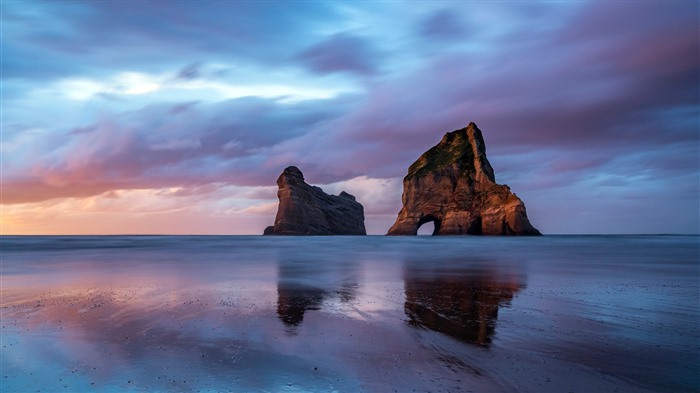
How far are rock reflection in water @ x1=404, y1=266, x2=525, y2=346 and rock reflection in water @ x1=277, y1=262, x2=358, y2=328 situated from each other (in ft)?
8.65

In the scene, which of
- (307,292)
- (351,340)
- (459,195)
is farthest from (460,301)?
(459,195)

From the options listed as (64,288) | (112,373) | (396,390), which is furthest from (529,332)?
(64,288)

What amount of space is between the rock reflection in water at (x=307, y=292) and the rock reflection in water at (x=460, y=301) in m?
2.64

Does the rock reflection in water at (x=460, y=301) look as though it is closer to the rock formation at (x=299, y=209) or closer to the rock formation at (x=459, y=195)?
the rock formation at (x=459, y=195)

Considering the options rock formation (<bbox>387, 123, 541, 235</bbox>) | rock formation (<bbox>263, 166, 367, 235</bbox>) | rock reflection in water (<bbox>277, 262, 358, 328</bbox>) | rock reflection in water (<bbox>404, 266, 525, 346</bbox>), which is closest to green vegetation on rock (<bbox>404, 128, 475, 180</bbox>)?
rock formation (<bbox>387, 123, 541, 235</bbox>)

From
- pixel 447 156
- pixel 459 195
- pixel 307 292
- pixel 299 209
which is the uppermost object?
pixel 447 156

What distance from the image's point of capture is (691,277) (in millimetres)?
24328

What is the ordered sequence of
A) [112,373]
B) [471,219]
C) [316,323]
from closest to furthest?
1. [112,373]
2. [316,323]
3. [471,219]

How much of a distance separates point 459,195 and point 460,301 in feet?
357

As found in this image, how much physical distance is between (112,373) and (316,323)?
16.9ft

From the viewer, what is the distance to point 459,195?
12100cm

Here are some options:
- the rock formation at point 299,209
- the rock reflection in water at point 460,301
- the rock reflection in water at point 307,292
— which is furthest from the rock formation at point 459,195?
the rock reflection in water at point 307,292

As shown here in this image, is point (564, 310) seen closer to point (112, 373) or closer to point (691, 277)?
point (112, 373)

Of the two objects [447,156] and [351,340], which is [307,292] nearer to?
[351,340]
